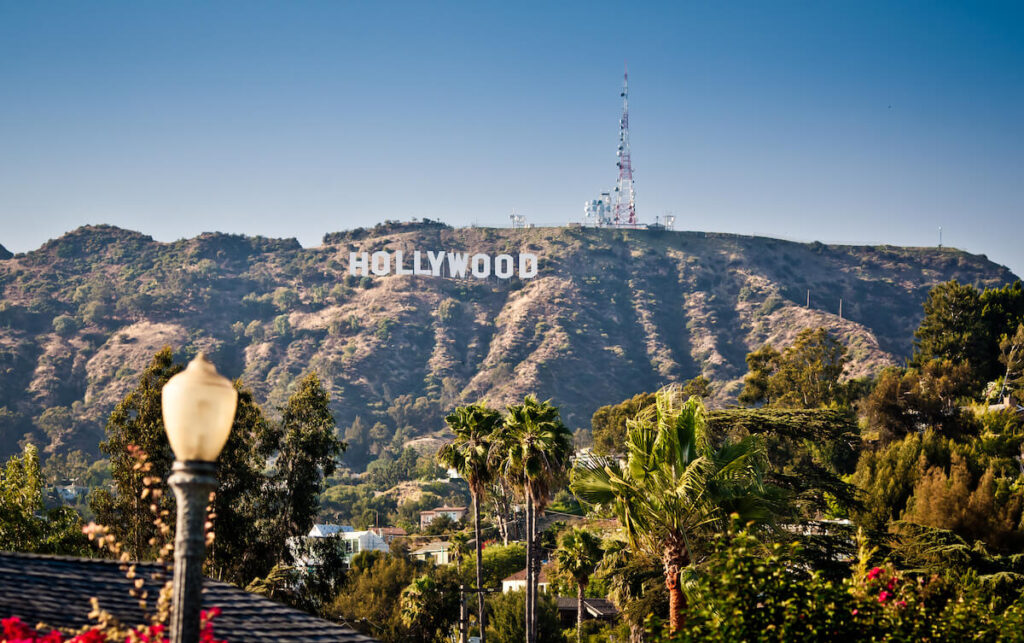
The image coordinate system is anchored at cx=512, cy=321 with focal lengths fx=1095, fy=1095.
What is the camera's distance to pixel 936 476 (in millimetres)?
49188

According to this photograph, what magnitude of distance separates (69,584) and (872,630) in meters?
9.87

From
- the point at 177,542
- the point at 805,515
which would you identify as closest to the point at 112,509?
the point at 805,515

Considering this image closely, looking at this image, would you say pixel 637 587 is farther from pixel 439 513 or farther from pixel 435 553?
pixel 439 513

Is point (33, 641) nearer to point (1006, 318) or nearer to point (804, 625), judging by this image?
point (804, 625)

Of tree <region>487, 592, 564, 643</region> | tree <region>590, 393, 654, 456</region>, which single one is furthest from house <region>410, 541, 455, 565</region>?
tree <region>487, 592, 564, 643</region>

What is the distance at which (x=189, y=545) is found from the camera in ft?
22.4

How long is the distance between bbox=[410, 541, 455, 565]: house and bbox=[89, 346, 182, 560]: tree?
63.4 m

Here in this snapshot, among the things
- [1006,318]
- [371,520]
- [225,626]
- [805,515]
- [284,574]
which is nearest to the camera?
[225,626]

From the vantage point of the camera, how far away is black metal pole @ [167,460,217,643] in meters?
6.66

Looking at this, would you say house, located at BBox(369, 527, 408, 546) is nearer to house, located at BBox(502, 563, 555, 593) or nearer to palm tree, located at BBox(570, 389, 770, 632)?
house, located at BBox(502, 563, 555, 593)

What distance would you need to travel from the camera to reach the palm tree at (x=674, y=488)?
952 inches

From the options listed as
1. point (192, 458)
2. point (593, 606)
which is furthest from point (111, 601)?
point (593, 606)

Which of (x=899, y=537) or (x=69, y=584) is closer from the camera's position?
(x=69, y=584)

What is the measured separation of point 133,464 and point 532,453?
15.7 metres
